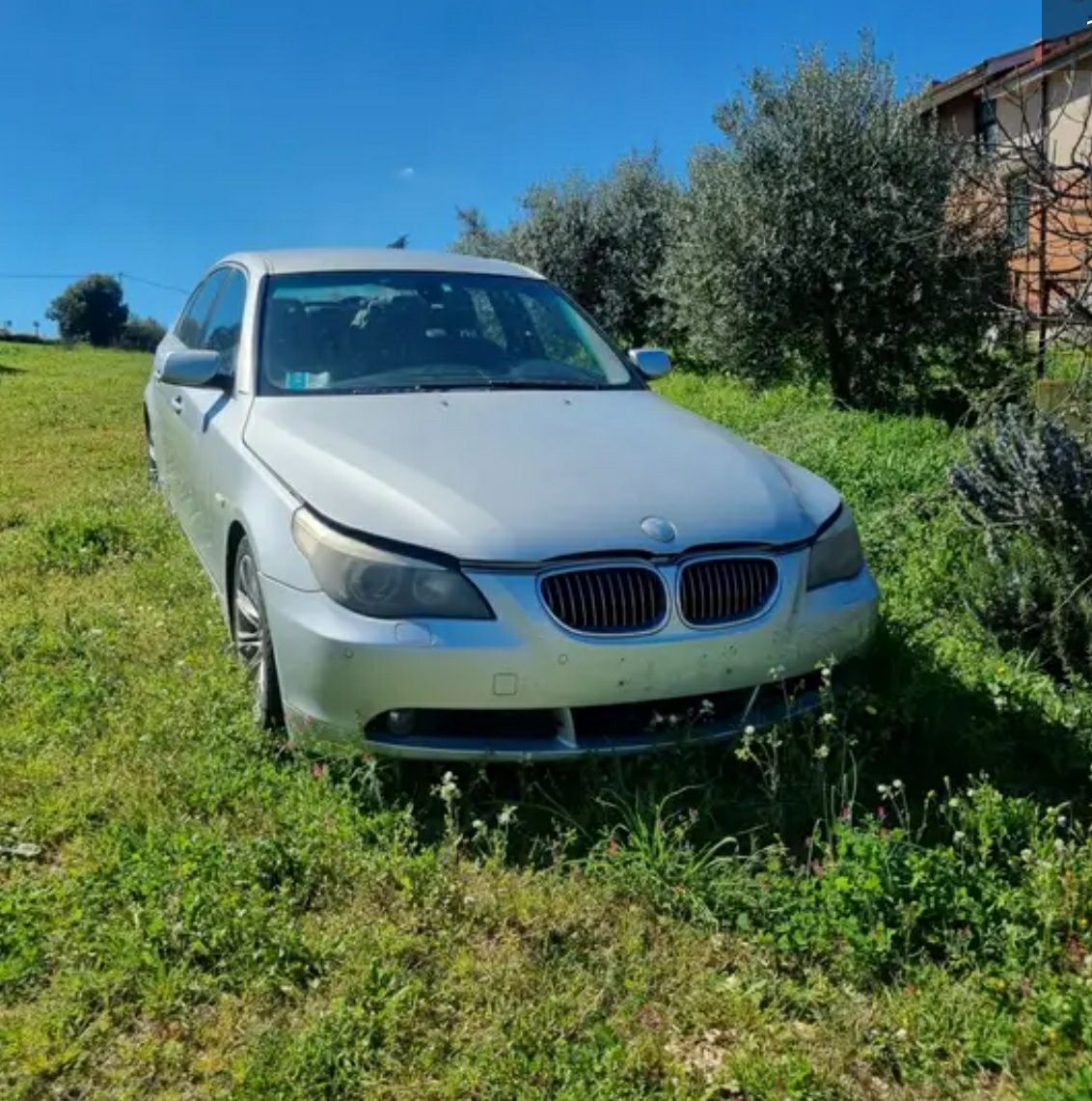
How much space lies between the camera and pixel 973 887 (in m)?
2.61

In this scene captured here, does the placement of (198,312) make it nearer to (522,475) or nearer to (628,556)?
(522,475)

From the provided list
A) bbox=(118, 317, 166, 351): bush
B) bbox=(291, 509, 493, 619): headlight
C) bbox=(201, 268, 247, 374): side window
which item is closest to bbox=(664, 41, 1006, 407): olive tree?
bbox=(201, 268, 247, 374): side window

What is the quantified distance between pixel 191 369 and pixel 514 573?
1979 millimetres

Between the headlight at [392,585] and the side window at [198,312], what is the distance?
2873 millimetres

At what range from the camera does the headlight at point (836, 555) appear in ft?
10.8

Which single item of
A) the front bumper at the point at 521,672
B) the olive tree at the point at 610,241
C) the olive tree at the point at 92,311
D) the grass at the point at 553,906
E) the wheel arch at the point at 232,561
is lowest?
the grass at the point at 553,906

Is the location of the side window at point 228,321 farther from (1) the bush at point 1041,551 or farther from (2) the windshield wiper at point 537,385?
(1) the bush at point 1041,551

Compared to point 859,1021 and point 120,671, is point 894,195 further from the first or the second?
point 859,1021

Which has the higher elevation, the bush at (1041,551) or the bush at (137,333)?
the bush at (137,333)

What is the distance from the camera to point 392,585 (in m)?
2.93

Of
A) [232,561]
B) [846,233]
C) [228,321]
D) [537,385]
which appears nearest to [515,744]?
[232,561]

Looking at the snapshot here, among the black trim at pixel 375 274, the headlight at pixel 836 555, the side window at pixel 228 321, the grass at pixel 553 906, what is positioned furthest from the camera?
the side window at pixel 228 321

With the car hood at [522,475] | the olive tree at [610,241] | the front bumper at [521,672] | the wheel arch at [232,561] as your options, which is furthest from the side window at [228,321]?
the olive tree at [610,241]

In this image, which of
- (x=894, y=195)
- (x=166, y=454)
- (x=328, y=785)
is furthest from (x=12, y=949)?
(x=894, y=195)
